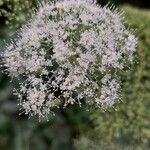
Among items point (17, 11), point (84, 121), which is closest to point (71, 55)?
point (17, 11)

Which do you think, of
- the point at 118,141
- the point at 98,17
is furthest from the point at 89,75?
the point at 118,141

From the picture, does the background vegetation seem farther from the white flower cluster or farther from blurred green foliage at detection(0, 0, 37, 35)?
the white flower cluster

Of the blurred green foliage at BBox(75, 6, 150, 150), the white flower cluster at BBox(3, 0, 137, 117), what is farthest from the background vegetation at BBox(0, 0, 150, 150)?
the white flower cluster at BBox(3, 0, 137, 117)

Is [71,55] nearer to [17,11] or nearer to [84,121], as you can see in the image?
[17,11]

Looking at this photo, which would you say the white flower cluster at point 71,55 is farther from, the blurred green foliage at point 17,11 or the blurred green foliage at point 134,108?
the blurred green foliage at point 134,108

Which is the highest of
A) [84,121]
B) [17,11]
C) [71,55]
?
[71,55]

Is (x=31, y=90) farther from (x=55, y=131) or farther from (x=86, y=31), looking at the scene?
(x=55, y=131)

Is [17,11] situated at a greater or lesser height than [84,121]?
greater
